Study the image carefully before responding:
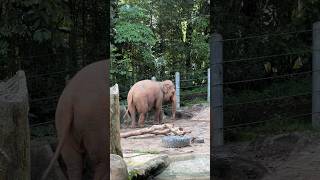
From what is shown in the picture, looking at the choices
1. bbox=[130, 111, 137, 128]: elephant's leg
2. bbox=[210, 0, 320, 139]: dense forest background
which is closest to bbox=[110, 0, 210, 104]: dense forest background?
bbox=[130, 111, 137, 128]: elephant's leg

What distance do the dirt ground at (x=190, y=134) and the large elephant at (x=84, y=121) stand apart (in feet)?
0.48

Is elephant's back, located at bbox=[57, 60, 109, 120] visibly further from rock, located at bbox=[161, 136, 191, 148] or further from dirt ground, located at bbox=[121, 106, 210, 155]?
rock, located at bbox=[161, 136, 191, 148]

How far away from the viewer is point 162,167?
306 centimetres

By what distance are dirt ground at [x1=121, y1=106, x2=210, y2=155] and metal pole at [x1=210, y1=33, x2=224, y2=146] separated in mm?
52

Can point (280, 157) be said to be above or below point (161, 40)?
below

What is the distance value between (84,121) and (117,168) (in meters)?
0.31

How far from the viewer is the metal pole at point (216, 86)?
299cm

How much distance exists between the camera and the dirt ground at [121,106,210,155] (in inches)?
117

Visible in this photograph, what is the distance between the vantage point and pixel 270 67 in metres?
3.11

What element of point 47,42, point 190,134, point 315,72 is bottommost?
point 190,134

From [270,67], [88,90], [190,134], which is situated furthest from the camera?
[270,67]

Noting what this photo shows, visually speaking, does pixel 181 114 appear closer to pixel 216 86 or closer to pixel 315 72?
pixel 216 86

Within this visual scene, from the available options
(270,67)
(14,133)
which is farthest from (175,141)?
(14,133)

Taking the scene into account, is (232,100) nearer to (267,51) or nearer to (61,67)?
(267,51)
